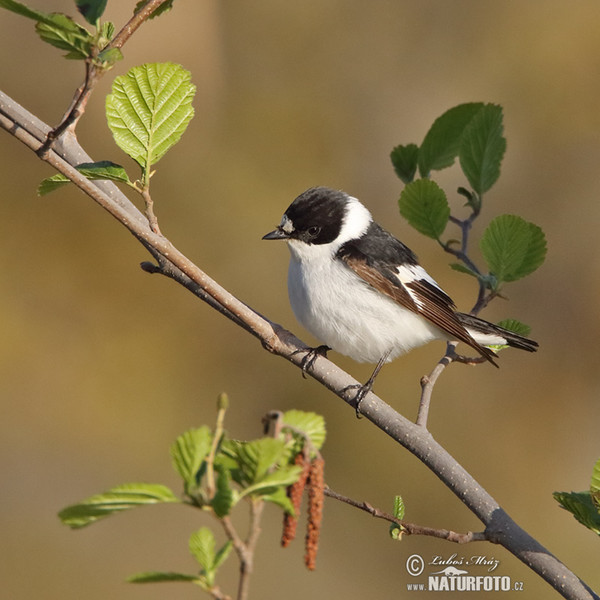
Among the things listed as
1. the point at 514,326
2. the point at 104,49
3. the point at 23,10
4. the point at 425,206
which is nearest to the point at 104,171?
the point at 104,49

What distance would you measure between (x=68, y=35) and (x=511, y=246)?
176 cm

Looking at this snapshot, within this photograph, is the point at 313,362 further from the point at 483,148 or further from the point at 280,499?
the point at 280,499

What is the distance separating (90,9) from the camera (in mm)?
1737

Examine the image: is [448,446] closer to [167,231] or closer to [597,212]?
[597,212]

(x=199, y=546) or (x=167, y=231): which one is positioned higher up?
(x=167, y=231)

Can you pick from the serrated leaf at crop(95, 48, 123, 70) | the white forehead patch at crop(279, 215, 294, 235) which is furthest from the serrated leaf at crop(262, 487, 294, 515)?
the white forehead patch at crop(279, 215, 294, 235)

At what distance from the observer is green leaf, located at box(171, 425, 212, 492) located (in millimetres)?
1320

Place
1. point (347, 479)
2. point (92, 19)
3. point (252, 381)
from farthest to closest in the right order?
point (252, 381) → point (347, 479) → point (92, 19)

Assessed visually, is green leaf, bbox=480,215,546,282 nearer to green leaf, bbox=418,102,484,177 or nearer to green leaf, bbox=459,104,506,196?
green leaf, bbox=459,104,506,196

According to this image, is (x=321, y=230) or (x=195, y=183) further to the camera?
(x=195, y=183)

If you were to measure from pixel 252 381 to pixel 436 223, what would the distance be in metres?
4.88

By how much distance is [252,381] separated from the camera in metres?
7.62

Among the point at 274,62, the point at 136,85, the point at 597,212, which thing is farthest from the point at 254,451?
the point at 274,62

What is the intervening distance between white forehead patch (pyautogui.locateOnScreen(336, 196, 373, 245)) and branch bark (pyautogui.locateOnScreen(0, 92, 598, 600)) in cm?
179
